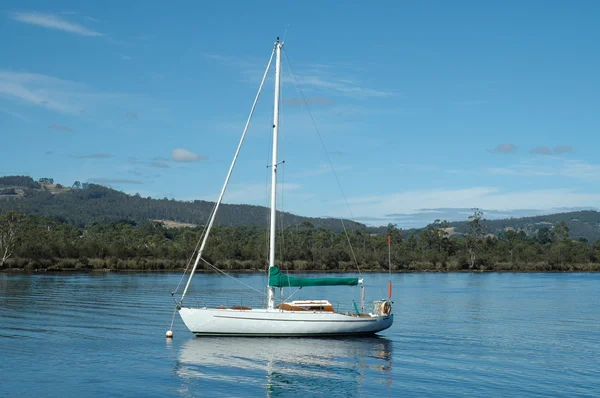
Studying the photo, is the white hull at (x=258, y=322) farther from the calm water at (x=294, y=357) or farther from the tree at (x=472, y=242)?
the tree at (x=472, y=242)

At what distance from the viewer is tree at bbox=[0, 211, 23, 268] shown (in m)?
124

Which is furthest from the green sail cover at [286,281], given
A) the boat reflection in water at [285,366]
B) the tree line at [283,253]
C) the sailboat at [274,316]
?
the tree line at [283,253]

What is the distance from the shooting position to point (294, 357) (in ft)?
119

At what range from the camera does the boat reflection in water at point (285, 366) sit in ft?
→ 98.9

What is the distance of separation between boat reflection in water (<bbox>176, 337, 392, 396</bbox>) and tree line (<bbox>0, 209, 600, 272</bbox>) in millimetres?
61809

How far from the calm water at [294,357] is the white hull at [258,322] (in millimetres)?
634

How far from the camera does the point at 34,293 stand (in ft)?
232

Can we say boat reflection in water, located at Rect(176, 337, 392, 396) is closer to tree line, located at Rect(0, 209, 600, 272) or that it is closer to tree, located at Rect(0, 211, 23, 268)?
tree line, located at Rect(0, 209, 600, 272)

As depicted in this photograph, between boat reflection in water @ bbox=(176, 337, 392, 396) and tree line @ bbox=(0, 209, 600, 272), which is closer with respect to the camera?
boat reflection in water @ bbox=(176, 337, 392, 396)

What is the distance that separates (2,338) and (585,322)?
4086 centimetres

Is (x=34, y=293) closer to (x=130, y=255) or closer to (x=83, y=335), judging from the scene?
(x=83, y=335)

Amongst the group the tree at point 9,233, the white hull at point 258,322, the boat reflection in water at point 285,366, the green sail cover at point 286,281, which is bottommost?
the boat reflection in water at point 285,366

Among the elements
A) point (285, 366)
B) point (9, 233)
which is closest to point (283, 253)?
point (9, 233)

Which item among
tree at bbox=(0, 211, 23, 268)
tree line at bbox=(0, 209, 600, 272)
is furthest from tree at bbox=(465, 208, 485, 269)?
tree at bbox=(0, 211, 23, 268)
